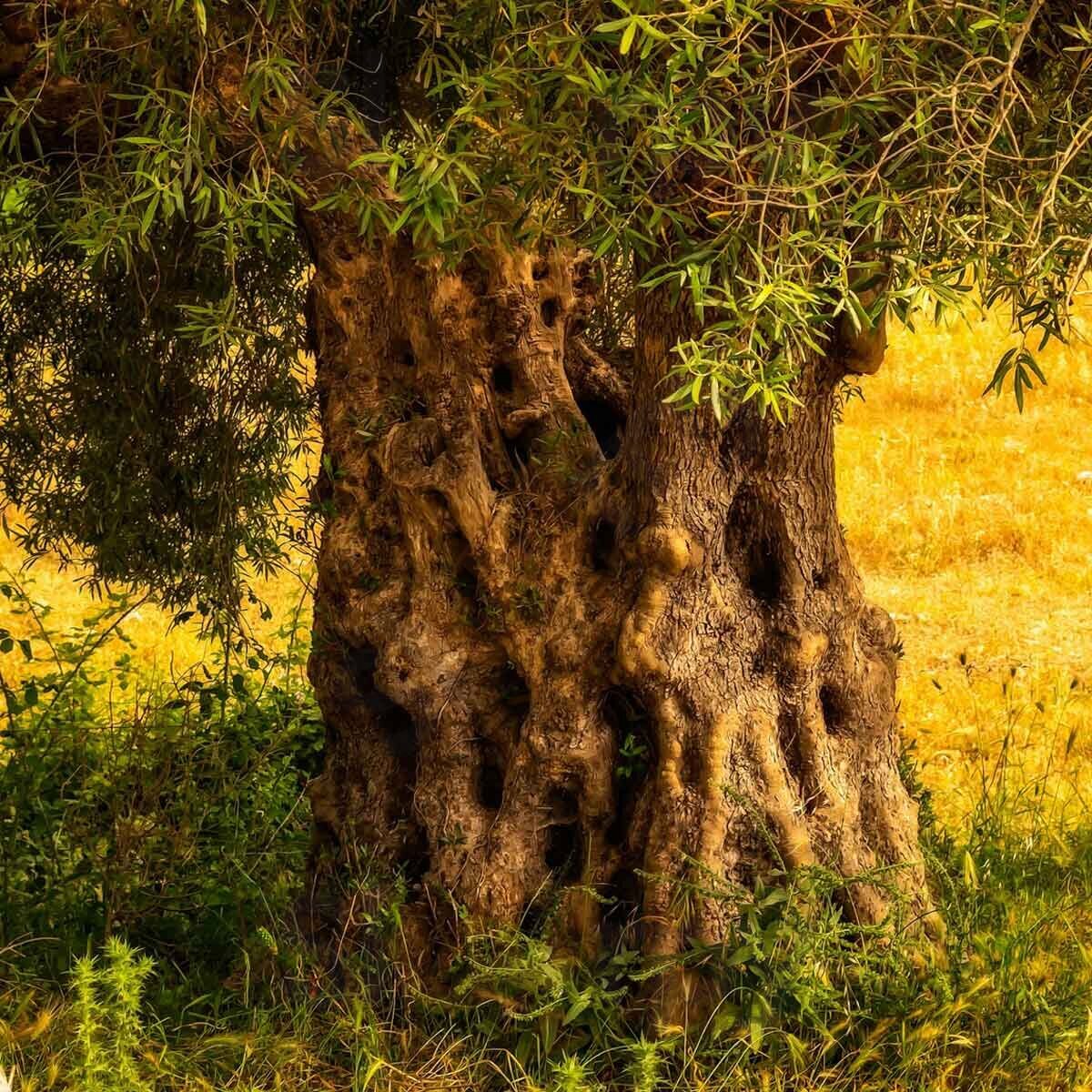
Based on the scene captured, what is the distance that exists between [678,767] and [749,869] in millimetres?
431

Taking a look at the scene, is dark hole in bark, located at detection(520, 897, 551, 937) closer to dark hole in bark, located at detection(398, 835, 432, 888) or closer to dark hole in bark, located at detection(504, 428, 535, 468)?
dark hole in bark, located at detection(398, 835, 432, 888)

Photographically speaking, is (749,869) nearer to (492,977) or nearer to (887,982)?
(887,982)

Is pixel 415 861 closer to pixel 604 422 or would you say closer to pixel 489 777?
pixel 489 777

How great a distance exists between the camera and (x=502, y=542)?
564 cm

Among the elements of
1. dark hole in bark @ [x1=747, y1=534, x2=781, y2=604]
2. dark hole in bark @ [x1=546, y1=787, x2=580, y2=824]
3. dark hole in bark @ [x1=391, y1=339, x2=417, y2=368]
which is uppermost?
dark hole in bark @ [x1=391, y1=339, x2=417, y2=368]

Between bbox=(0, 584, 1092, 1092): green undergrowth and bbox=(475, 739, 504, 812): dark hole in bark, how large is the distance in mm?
468

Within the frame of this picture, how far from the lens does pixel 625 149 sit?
4188 mm

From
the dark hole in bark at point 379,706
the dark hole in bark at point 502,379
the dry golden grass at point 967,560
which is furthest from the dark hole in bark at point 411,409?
the dry golden grass at point 967,560

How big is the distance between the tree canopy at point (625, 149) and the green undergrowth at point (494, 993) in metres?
1.87

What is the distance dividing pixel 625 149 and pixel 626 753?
2163mm

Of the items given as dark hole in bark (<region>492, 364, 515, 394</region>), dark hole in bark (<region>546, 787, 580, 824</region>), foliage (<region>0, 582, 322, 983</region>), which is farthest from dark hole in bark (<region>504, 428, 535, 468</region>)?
foliage (<region>0, 582, 322, 983</region>)

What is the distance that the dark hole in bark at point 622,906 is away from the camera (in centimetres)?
536

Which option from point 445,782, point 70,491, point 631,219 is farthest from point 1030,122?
point 70,491

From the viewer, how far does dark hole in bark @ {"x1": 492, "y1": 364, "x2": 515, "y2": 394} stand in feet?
19.3
